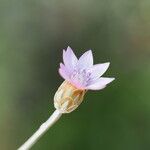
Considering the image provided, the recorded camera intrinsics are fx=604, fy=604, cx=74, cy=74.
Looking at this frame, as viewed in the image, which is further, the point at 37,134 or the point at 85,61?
the point at 85,61

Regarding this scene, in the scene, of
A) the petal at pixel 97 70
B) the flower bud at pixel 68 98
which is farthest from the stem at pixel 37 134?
the petal at pixel 97 70

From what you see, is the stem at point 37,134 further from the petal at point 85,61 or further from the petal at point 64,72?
the petal at point 85,61

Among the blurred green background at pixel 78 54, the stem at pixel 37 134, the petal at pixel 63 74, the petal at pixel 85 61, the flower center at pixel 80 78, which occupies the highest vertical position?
the blurred green background at pixel 78 54

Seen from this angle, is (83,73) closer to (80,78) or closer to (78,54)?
(80,78)

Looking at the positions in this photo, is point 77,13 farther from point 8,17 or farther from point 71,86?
point 71,86

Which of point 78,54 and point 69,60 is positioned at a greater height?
point 78,54

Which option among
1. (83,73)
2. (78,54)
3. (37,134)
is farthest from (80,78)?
(78,54)

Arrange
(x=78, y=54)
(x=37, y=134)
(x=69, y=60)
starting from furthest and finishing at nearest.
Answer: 1. (x=78, y=54)
2. (x=69, y=60)
3. (x=37, y=134)
